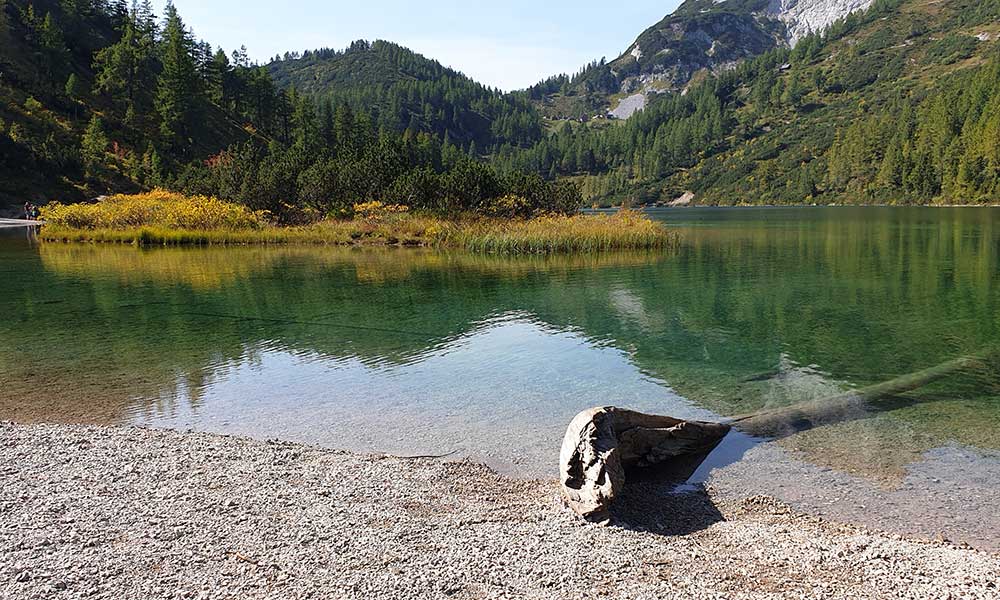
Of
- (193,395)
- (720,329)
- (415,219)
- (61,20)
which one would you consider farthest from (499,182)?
(61,20)

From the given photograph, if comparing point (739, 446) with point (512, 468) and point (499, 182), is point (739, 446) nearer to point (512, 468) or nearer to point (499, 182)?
point (512, 468)

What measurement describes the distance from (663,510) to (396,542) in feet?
8.80

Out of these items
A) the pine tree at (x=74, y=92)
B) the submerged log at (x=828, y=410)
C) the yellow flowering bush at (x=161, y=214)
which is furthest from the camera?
the pine tree at (x=74, y=92)

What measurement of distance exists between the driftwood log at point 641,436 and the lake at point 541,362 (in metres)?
0.34

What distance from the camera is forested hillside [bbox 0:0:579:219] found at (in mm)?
50906

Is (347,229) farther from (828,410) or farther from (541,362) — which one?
(828,410)

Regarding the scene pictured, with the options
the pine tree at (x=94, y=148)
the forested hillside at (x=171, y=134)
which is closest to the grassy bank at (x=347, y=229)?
the forested hillside at (x=171, y=134)

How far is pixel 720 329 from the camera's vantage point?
16.5m

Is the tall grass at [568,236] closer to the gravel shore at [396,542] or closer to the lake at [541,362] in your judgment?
the lake at [541,362]

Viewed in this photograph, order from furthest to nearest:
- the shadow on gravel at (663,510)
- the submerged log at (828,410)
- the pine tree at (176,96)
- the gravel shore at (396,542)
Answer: the pine tree at (176,96) → the submerged log at (828,410) → the shadow on gravel at (663,510) → the gravel shore at (396,542)

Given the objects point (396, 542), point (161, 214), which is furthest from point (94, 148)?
point (396, 542)

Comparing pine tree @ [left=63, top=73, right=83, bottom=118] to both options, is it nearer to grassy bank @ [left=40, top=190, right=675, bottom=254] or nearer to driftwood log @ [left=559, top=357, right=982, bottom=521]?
grassy bank @ [left=40, top=190, right=675, bottom=254]

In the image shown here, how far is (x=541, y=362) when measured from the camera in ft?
43.4

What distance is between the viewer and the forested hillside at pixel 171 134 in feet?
167
